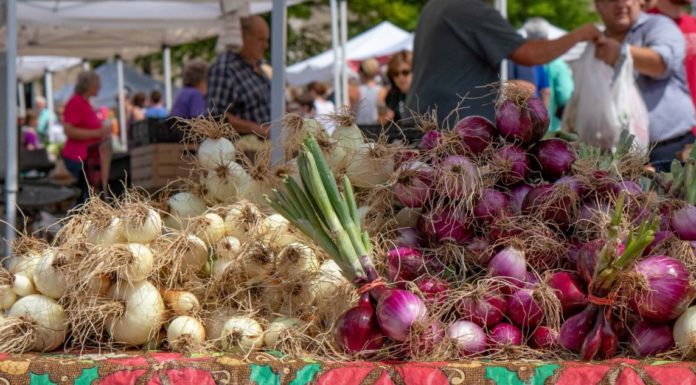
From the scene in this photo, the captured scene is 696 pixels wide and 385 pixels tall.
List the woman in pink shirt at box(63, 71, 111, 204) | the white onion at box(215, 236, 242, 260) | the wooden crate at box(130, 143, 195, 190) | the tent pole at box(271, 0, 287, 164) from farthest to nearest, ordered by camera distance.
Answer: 1. the woman in pink shirt at box(63, 71, 111, 204)
2. the wooden crate at box(130, 143, 195, 190)
3. the tent pole at box(271, 0, 287, 164)
4. the white onion at box(215, 236, 242, 260)

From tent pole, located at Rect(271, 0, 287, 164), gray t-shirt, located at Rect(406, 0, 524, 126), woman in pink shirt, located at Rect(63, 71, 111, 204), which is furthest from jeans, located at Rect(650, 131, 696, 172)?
woman in pink shirt, located at Rect(63, 71, 111, 204)

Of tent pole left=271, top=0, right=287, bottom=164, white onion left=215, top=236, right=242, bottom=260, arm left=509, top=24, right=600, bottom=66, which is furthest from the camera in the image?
arm left=509, top=24, right=600, bottom=66

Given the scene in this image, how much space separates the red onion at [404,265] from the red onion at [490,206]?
17 cm

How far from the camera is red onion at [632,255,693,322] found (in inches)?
66.3

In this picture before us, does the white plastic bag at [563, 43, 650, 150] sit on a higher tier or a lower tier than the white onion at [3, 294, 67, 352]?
higher

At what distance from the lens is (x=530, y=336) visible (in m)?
1.78

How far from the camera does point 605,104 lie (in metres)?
3.89

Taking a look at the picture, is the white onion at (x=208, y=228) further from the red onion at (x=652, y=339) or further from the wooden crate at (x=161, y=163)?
the wooden crate at (x=161, y=163)

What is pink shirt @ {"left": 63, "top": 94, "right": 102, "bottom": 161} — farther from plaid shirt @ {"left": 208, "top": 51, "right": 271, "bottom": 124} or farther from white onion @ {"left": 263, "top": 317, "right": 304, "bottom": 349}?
white onion @ {"left": 263, "top": 317, "right": 304, "bottom": 349}

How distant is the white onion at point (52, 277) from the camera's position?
196 centimetres

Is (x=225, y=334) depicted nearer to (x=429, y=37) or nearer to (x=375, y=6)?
(x=429, y=37)

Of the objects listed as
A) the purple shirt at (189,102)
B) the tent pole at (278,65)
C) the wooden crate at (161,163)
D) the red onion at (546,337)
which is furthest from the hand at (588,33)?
the purple shirt at (189,102)

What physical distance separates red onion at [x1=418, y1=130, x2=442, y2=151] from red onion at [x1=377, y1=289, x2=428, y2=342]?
1.61ft

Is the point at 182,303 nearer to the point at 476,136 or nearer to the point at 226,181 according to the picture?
the point at 226,181
